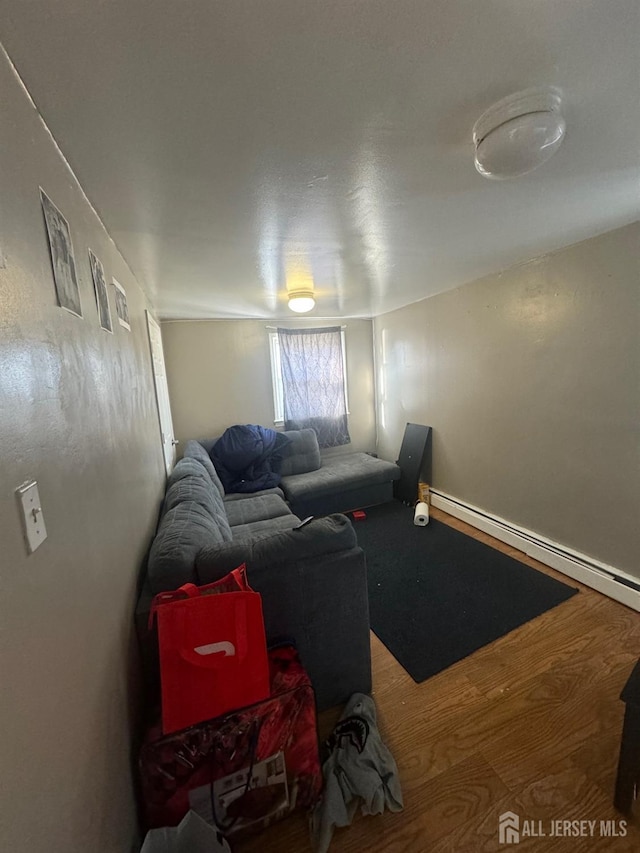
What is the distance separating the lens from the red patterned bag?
3.36 ft

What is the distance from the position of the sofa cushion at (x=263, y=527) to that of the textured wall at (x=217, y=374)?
67.5 inches

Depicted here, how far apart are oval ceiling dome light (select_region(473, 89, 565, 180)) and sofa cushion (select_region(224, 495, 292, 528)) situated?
2487mm

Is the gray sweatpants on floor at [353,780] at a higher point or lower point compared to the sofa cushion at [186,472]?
lower

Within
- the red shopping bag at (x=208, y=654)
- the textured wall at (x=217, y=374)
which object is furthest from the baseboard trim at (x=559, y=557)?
the textured wall at (x=217, y=374)

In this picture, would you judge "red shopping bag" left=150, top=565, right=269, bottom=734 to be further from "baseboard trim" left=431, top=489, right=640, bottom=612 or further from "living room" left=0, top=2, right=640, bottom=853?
"baseboard trim" left=431, top=489, right=640, bottom=612

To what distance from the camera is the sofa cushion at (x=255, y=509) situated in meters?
2.71

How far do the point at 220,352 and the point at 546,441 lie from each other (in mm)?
3326

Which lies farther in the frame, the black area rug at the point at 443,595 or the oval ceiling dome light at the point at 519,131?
the black area rug at the point at 443,595

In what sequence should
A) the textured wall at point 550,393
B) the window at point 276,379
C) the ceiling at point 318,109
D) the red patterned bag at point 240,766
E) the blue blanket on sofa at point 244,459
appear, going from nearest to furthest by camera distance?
1. the ceiling at point 318,109
2. the red patterned bag at point 240,766
3. the textured wall at point 550,393
4. the blue blanket on sofa at point 244,459
5. the window at point 276,379

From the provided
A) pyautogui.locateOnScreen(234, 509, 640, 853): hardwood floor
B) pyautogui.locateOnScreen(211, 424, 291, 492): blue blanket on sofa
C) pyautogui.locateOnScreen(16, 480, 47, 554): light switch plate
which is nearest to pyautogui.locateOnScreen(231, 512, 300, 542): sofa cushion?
pyautogui.locateOnScreen(211, 424, 291, 492): blue blanket on sofa

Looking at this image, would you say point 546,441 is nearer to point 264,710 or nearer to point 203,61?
point 264,710

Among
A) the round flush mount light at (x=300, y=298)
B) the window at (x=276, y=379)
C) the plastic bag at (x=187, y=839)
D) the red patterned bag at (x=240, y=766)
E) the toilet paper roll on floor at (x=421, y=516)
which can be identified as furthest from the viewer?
the window at (x=276, y=379)

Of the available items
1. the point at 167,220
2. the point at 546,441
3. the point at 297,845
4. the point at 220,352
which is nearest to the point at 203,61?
the point at 167,220

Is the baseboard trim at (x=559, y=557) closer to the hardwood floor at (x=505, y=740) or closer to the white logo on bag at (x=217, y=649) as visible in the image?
the hardwood floor at (x=505, y=740)
